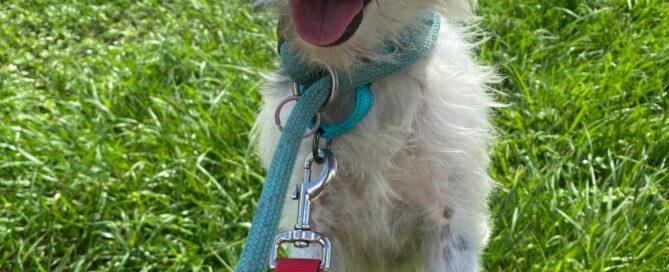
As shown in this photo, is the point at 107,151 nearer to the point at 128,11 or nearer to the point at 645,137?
the point at 128,11

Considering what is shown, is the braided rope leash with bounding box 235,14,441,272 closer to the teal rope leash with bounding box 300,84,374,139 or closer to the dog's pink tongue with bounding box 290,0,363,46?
the teal rope leash with bounding box 300,84,374,139

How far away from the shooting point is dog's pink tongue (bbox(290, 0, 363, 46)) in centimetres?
226

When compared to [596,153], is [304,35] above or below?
above

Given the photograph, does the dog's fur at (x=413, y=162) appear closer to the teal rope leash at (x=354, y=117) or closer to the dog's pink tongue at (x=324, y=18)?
the teal rope leash at (x=354, y=117)

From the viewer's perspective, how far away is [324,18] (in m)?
2.27

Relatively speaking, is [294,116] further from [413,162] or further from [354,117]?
[413,162]

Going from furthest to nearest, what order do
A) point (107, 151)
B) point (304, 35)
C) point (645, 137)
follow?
point (107, 151) < point (645, 137) < point (304, 35)

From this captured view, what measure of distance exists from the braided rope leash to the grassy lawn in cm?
111

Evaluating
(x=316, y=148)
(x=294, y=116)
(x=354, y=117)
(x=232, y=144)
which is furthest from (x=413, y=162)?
(x=232, y=144)

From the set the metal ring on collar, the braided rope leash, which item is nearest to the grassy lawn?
the braided rope leash

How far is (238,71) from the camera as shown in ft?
15.4

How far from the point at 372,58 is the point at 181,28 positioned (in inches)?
115

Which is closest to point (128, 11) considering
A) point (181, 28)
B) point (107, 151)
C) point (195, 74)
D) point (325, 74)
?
point (181, 28)

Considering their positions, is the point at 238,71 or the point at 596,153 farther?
the point at 238,71
